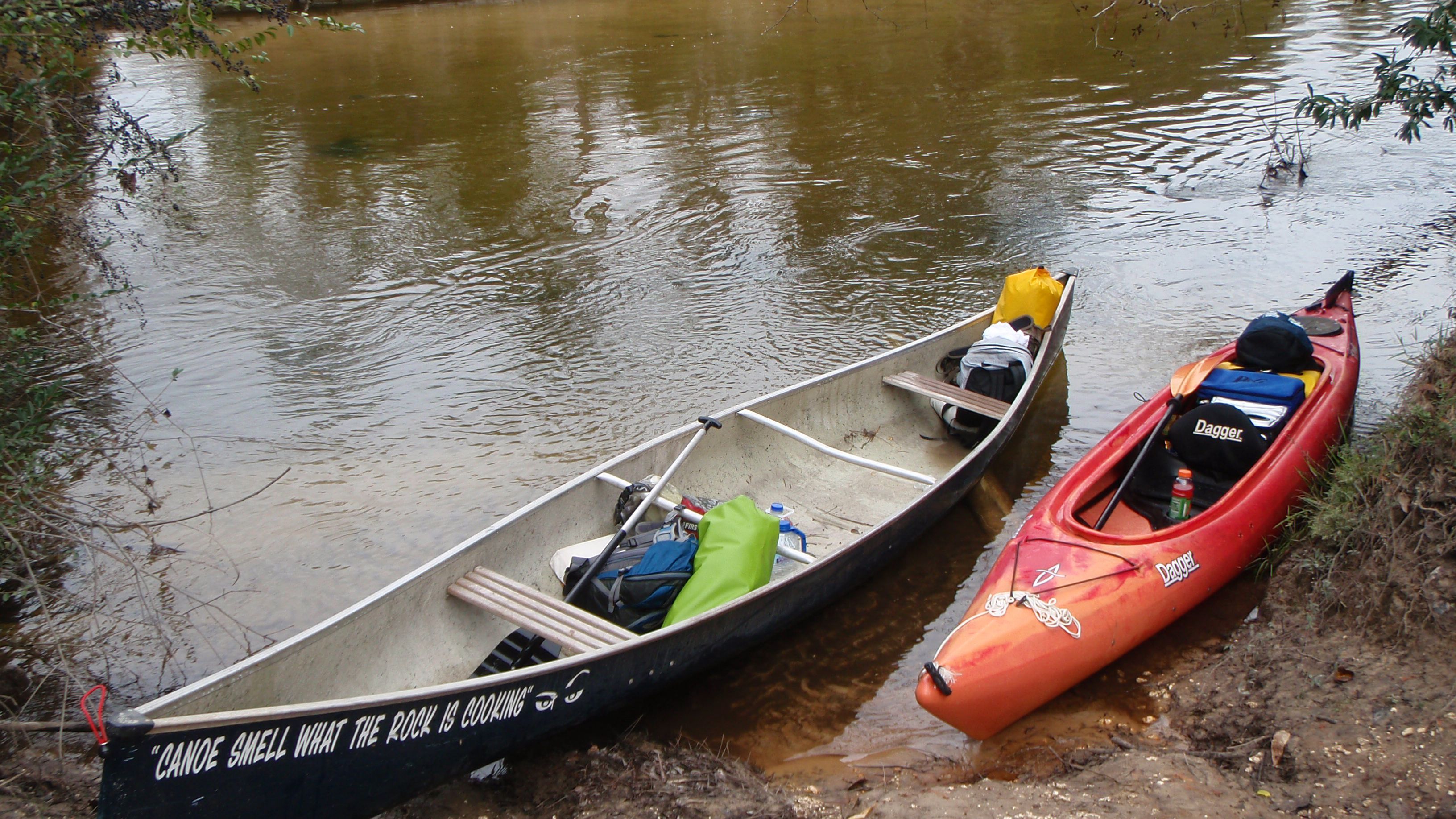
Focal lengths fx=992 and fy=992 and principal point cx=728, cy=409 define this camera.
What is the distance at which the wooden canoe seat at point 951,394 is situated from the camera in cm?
682

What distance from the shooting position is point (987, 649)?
14.6 ft

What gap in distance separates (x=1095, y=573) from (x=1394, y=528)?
138cm

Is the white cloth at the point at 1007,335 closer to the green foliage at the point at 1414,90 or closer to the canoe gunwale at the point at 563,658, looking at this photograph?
the canoe gunwale at the point at 563,658

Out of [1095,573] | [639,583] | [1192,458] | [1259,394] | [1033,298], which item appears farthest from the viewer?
[1033,298]

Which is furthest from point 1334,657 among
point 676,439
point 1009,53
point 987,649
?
point 1009,53

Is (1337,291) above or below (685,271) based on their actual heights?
above

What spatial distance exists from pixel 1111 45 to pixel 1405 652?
59.0 feet

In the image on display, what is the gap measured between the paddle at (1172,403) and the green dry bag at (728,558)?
5.88ft

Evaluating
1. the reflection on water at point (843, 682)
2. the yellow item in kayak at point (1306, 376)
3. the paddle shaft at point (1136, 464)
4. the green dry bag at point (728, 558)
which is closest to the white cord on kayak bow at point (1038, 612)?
the reflection on water at point (843, 682)

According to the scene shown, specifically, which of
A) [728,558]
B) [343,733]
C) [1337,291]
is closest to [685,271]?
[1337,291]

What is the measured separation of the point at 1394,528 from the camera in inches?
184

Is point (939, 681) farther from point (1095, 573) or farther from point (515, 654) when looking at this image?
point (515, 654)

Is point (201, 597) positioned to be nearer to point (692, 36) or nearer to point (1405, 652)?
point (1405, 652)

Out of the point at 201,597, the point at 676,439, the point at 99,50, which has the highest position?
the point at 99,50
